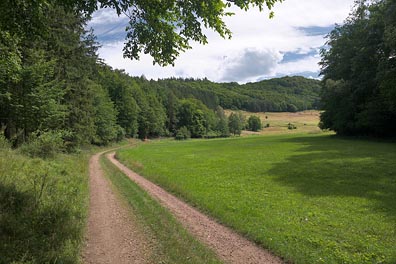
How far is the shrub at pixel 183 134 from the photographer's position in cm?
11506

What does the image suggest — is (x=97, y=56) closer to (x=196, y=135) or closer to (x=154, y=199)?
(x=154, y=199)

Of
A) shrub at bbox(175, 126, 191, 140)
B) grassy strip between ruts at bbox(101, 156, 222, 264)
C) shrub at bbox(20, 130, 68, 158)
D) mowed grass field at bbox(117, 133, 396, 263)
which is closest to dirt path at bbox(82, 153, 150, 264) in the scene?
grassy strip between ruts at bbox(101, 156, 222, 264)

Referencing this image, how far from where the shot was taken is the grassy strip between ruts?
7.89 meters

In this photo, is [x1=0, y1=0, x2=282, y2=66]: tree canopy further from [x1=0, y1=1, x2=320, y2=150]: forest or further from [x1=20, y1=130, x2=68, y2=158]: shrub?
[x1=20, y1=130, x2=68, y2=158]: shrub

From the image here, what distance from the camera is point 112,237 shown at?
9.33 m

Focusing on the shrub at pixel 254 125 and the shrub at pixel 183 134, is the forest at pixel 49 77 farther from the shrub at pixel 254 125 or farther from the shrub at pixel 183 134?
the shrub at pixel 254 125

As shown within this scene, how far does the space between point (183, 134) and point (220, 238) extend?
10669 cm

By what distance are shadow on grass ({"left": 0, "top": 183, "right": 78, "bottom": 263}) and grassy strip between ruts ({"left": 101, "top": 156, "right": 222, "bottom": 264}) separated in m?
2.33

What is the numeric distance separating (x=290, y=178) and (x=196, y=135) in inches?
4235

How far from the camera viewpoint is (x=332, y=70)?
212 ft

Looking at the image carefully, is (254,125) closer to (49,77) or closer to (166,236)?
(49,77)

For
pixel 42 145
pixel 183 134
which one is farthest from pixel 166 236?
pixel 183 134

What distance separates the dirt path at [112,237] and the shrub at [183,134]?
10068 cm

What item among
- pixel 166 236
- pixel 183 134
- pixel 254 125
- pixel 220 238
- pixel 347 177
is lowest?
pixel 347 177
